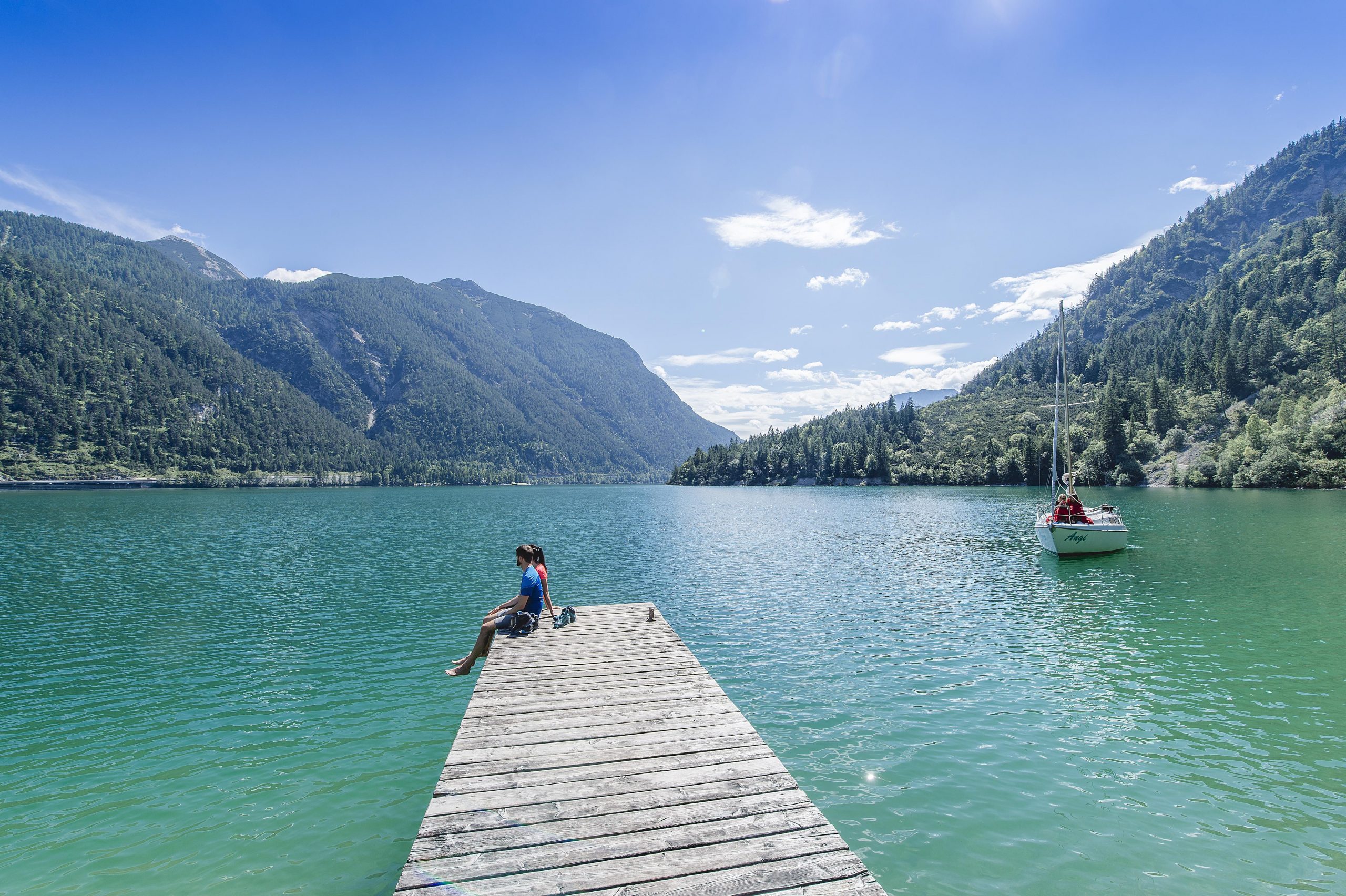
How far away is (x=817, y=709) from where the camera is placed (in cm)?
1457

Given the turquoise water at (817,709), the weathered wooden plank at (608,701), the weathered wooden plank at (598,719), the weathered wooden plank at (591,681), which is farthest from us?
the weathered wooden plank at (591,681)

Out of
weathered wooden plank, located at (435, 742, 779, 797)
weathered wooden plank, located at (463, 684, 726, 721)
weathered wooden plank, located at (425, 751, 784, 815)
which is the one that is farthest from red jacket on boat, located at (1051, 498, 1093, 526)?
weathered wooden plank, located at (425, 751, 784, 815)

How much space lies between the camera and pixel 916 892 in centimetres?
808

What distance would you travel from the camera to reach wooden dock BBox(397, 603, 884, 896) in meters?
5.56

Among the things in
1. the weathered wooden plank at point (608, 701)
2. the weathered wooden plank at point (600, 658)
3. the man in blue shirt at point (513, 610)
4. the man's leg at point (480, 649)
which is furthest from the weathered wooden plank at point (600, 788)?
the man's leg at point (480, 649)

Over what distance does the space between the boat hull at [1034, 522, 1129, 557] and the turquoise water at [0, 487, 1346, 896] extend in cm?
123

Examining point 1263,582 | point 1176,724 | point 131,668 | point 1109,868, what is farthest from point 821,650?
point 1263,582

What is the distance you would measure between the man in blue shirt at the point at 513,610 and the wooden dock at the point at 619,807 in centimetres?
486

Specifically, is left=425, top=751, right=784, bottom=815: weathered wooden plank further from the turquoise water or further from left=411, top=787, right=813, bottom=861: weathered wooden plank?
the turquoise water

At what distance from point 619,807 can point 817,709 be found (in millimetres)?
8951

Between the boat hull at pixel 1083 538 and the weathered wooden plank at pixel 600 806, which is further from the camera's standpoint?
the boat hull at pixel 1083 538

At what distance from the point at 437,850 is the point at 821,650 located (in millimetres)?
15459

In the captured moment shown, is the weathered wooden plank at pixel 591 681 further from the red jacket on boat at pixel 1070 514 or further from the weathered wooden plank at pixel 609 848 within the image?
the red jacket on boat at pixel 1070 514

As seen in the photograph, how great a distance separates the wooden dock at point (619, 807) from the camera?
5.56 m
